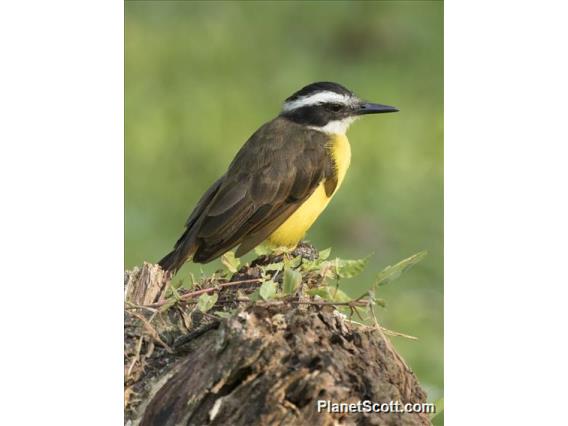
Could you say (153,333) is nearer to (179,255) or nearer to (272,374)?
(272,374)

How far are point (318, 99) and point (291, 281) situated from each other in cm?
264

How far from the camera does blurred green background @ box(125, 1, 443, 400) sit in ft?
24.9

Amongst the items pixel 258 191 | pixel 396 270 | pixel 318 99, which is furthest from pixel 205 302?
pixel 318 99

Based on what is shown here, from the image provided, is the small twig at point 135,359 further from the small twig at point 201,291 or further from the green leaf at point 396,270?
the green leaf at point 396,270

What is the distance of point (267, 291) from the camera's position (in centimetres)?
573

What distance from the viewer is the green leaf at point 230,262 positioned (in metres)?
6.67

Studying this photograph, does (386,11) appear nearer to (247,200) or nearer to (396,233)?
(396,233)

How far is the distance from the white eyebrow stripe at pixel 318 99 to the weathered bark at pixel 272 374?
2.70 metres

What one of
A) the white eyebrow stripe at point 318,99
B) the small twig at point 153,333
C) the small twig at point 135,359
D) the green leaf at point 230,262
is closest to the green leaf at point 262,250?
the green leaf at point 230,262

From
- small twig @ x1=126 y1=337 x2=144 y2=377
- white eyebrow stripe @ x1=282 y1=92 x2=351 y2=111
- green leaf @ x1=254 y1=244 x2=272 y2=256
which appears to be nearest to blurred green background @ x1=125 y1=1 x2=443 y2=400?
Result: white eyebrow stripe @ x1=282 y1=92 x2=351 y2=111

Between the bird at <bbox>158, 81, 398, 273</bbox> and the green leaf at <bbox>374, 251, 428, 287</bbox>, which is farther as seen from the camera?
the bird at <bbox>158, 81, 398, 273</bbox>

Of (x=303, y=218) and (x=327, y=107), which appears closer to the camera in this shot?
(x=303, y=218)

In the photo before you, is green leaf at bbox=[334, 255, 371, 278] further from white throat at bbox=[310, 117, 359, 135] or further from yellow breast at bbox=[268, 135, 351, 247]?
white throat at bbox=[310, 117, 359, 135]
